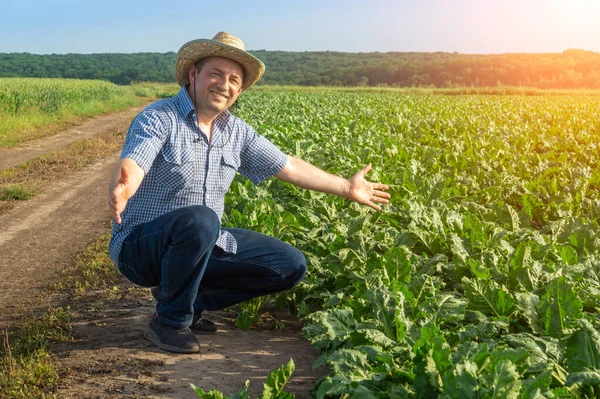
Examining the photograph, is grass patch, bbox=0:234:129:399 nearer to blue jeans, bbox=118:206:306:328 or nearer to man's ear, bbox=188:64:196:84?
blue jeans, bbox=118:206:306:328

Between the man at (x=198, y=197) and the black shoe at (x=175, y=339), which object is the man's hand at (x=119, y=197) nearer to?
the man at (x=198, y=197)

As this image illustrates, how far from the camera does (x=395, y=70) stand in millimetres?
89000

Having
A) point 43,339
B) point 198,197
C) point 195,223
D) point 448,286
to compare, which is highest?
point 198,197

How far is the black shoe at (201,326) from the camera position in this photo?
459cm

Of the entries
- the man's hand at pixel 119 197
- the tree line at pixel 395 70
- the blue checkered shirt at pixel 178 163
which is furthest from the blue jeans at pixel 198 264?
the tree line at pixel 395 70

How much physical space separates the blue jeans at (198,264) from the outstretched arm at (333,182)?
0.48 m

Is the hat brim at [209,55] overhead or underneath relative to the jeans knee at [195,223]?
overhead

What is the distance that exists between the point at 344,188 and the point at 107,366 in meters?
1.90

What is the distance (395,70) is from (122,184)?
290ft

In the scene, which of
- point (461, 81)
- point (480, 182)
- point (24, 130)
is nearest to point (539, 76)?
point (461, 81)

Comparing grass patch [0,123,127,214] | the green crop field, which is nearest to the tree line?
the green crop field

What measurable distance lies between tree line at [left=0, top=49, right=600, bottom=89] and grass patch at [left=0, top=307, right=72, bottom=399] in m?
57.1

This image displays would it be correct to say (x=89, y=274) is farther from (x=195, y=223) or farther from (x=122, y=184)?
(x=122, y=184)

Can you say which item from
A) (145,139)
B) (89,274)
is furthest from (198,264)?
(89,274)
